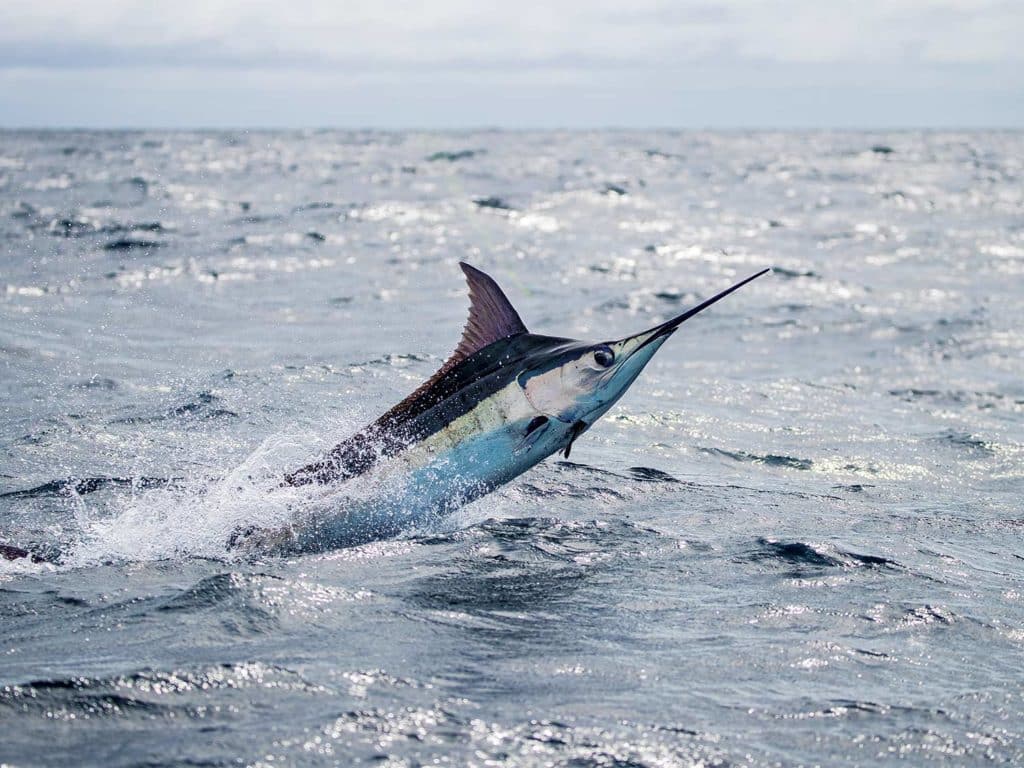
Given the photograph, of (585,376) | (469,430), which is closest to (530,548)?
(469,430)

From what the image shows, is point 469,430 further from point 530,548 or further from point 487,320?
point 530,548

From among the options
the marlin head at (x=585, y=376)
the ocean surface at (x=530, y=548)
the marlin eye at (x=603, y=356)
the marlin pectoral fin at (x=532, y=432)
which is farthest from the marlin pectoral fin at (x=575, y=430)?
the ocean surface at (x=530, y=548)

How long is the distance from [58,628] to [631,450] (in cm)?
464

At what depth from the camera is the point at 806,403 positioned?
10.7 meters

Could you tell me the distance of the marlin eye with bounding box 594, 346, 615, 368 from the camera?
205 inches

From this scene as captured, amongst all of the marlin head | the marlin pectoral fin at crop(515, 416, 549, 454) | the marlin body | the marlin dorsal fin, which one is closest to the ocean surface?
the marlin body

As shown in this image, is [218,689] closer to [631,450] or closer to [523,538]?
[523,538]

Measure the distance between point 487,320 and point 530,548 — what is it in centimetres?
106

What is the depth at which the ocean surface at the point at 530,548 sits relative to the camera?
151 inches

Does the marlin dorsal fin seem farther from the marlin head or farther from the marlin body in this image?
the marlin head

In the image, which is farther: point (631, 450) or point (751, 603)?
point (631, 450)

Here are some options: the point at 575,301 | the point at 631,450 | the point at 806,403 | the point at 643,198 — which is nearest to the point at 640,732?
the point at 631,450

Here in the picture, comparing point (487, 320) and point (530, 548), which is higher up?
point (487, 320)

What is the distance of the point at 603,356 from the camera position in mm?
5219
